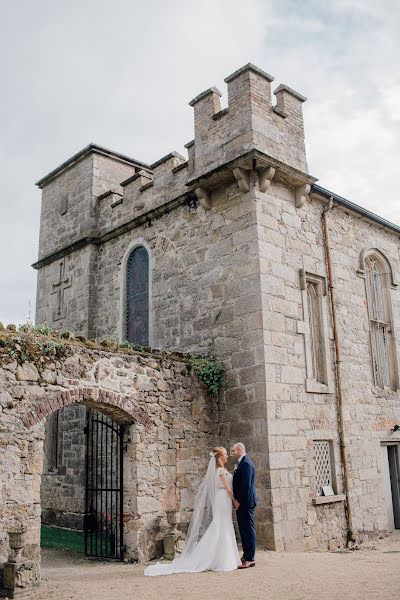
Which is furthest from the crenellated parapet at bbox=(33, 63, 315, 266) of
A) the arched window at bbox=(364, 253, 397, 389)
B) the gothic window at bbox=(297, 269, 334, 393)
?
the arched window at bbox=(364, 253, 397, 389)

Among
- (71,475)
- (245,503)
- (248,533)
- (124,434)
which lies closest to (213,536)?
(248,533)

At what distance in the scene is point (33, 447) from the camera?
7324mm

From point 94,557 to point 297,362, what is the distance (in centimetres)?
466

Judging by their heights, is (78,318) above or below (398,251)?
below

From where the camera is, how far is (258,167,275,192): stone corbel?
33.1 feet

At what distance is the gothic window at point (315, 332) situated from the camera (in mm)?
10341

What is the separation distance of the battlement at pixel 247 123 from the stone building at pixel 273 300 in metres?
0.03

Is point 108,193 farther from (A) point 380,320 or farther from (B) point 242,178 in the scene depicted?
(A) point 380,320

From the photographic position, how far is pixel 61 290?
14477mm

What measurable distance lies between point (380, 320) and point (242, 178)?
5.05 m

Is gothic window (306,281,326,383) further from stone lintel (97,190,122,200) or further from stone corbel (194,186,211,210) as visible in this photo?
stone lintel (97,190,122,200)

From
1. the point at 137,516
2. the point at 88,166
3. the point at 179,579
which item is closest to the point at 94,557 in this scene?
the point at 137,516

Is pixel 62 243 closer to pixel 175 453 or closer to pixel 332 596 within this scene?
pixel 175 453

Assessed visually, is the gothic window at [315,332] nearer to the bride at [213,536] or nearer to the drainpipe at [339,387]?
the drainpipe at [339,387]
